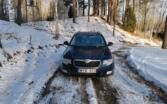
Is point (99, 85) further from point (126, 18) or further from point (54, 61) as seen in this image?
point (126, 18)

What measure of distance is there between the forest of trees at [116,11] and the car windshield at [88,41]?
27.2 meters

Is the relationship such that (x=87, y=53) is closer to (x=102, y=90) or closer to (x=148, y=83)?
(x=102, y=90)

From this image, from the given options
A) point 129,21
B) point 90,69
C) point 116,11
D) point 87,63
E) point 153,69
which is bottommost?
point 153,69

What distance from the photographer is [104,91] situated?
965 cm

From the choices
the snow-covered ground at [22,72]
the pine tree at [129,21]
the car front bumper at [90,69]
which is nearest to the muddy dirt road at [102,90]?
the car front bumper at [90,69]

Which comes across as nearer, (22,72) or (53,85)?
(53,85)

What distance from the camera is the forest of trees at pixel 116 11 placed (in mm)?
46125

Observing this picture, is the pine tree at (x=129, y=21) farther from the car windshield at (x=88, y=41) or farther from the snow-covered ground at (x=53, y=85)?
the car windshield at (x=88, y=41)

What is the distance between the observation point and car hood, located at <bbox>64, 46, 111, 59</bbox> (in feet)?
36.5

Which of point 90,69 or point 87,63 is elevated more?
point 87,63

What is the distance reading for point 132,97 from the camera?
8914mm

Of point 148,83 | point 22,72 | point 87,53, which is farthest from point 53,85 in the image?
point 148,83

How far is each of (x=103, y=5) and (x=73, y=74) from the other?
1675 inches

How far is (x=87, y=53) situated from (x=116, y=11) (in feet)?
130
